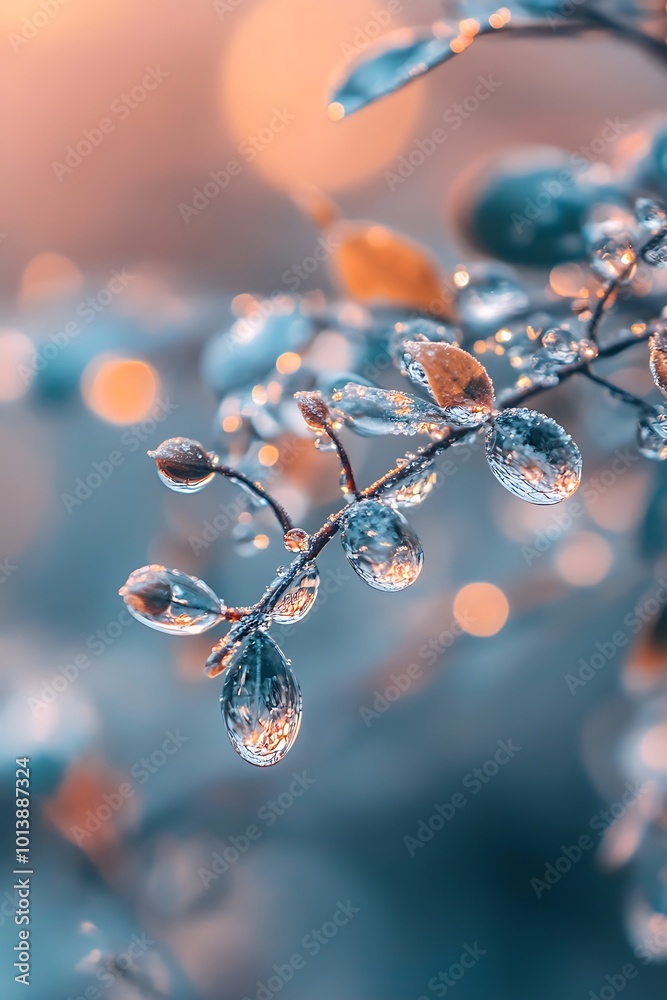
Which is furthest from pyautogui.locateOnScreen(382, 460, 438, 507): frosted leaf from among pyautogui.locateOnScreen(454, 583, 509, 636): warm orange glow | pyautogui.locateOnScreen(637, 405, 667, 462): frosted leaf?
pyautogui.locateOnScreen(454, 583, 509, 636): warm orange glow

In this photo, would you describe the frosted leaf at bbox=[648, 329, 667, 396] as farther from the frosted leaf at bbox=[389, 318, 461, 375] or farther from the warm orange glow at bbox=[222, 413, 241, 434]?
the warm orange glow at bbox=[222, 413, 241, 434]

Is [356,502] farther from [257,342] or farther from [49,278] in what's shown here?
[49,278]

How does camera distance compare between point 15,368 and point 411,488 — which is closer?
point 411,488

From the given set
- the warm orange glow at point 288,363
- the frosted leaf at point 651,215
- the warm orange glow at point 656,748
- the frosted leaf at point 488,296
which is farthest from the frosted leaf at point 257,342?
the warm orange glow at point 656,748

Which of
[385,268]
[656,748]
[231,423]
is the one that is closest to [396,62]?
[385,268]

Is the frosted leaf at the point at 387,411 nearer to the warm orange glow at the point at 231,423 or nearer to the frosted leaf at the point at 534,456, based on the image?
the frosted leaf at the point at 534,456

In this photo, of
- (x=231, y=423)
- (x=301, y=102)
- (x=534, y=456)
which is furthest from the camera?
(x=301, y=102)
